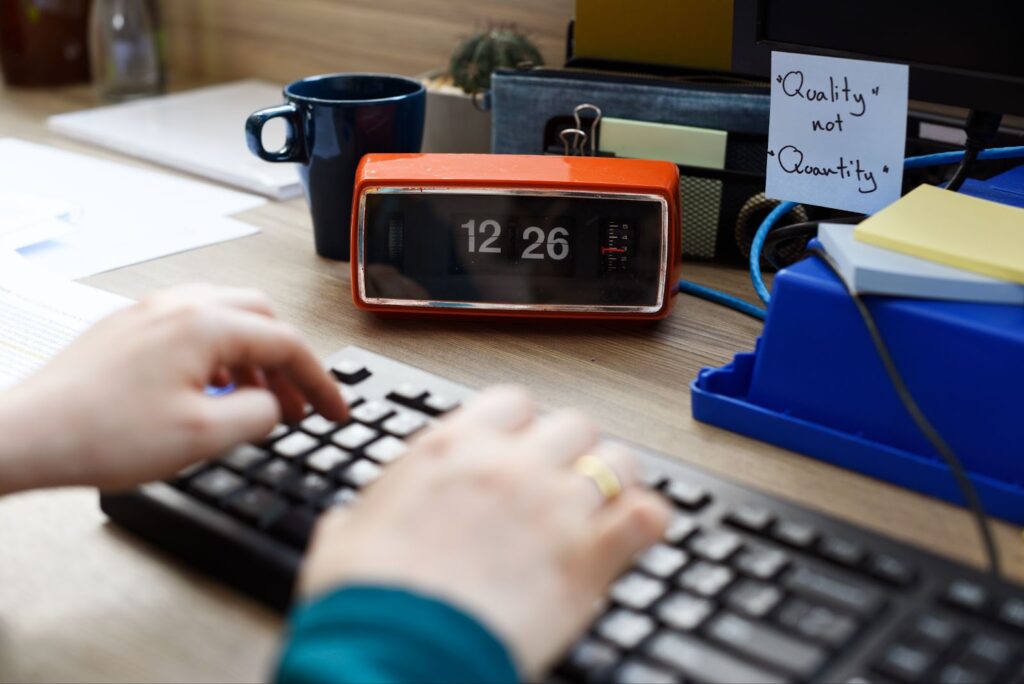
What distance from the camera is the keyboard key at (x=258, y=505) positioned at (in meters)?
0.45

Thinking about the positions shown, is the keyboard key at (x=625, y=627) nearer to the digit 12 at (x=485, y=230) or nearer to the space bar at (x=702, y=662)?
the space bar at (x=702, y=662)

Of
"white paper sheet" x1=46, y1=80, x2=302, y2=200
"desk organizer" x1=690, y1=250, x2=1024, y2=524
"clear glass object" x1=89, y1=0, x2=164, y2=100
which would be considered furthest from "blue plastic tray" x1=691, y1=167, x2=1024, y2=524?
"clear glass object" x1=89, y1=0, x2=164, y2=100

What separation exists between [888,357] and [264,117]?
0.46 m

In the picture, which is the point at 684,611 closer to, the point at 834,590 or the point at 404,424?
the point at 834,590

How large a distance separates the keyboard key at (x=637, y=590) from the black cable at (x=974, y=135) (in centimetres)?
37

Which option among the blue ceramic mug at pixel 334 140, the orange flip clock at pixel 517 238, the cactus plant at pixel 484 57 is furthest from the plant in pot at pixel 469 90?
the orange flip clock at pixel 517 238

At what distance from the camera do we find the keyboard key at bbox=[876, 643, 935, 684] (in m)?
0.36

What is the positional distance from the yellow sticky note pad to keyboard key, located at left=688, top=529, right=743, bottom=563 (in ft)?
0.64

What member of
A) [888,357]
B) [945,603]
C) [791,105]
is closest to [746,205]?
[791,105]

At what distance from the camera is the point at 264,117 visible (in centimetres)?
76

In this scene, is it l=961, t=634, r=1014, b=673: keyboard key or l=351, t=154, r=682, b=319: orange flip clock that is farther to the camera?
l=351, t=154, r=682, b=319: orange flip clock

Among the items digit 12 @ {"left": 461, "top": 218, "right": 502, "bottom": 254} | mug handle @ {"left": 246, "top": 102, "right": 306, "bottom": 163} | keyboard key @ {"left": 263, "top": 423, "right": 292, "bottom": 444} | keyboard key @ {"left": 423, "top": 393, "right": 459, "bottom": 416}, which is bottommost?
keyboard key @ {"left": 263, "top": 423, "right": 292, "bottom": 444}

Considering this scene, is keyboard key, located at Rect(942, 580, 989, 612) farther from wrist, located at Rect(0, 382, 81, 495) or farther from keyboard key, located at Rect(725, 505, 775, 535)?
wrist, located at Rect(0, 382, 81, 495)

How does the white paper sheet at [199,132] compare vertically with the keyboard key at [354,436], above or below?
above
